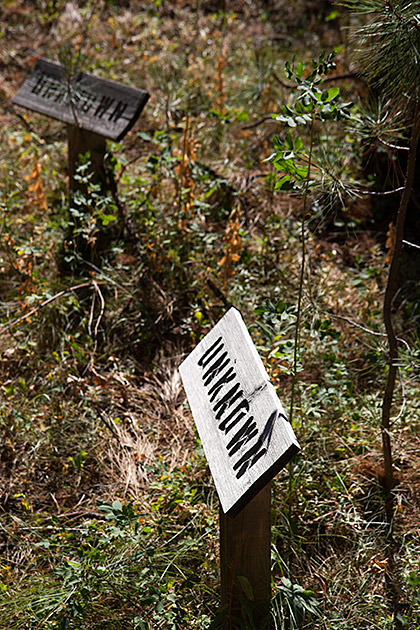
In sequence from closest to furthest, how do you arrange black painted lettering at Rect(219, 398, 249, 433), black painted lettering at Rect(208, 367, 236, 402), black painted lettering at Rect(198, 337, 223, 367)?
black painted lettering at Rect(219, 398, 249, 433), black painted lettering at Rect(208, 367, 236, 402), black painted lettering at Rect(198, 337, 223, 367)

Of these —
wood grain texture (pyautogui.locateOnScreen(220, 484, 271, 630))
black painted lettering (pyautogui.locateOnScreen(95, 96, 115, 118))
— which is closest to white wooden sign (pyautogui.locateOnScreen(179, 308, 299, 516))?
wood grain texture (pyautogui.locateOnScreen(220, 484, 271, 630))

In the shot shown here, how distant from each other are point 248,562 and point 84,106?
105 inches

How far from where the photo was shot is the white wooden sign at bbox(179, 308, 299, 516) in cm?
148

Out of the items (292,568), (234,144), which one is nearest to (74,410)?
(292,568)

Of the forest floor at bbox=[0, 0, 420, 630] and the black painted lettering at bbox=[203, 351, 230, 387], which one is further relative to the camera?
the forest floor at bbox=[0, 0, 420, 630]

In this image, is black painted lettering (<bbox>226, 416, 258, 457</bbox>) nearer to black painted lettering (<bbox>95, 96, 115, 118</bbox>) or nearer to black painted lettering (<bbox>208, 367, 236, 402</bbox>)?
black painted lettering (<bbox>208, 367, 236, 402</bbox>)

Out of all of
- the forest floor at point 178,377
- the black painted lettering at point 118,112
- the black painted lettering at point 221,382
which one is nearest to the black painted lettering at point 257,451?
the black painted lettering at point 221,382

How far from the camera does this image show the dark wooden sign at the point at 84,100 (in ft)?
11.2

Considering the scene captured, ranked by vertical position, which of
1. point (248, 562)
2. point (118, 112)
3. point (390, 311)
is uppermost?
point (118, 112)

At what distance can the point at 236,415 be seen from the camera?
1.63m

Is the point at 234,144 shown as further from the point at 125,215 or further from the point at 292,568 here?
the point at 292,568

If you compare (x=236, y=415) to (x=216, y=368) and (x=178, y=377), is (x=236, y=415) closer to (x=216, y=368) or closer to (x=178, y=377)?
(x=216, y=368)

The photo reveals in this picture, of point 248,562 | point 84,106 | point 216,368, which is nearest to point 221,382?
point 216,368

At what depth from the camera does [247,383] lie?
1.65 metres
